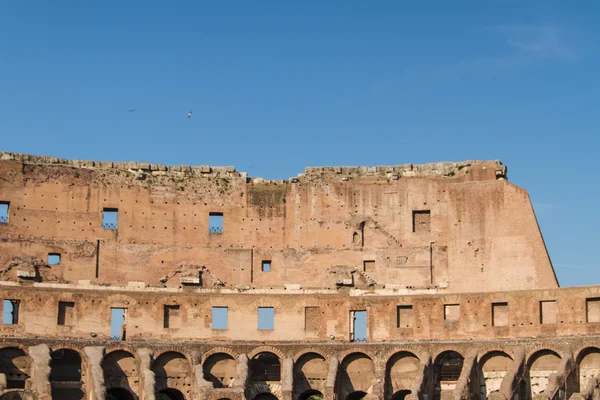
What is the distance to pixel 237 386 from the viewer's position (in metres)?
45.2

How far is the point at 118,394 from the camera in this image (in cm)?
4897

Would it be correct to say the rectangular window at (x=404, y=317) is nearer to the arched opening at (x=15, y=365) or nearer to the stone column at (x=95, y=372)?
the stone column at (x=95, y=372)

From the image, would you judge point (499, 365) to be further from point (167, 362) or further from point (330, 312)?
point (167, 362)

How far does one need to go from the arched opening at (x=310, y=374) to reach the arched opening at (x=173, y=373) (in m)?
4.32

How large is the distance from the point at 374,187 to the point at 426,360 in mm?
10482

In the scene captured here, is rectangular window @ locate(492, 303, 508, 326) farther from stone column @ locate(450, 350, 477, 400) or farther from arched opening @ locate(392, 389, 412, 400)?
arched opening @ locate(392, 389, 412, 400)

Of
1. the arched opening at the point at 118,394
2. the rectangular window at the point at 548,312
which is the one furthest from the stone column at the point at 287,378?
the rectangular window at the point at 548,312

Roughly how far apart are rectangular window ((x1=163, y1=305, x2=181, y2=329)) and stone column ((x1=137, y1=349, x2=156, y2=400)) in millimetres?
2199

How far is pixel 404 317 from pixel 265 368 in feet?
20.0

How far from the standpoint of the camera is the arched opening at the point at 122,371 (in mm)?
46719

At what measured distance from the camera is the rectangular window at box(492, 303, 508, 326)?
47.6 meters

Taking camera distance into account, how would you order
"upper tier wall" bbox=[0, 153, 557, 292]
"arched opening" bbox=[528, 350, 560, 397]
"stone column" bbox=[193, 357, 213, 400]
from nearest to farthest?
"stone column" bbox=[193, 357, 213, 400] → "arched opening" bbox=[528, 350, 560, 397] → "upper tier wall" bbox=[0, 153, 557, 292]

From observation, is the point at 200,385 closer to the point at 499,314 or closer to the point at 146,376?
the point at 146,376

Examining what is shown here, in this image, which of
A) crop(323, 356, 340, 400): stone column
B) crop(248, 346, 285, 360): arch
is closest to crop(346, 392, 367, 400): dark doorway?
crop(323, 356, 340, 400): stone column
